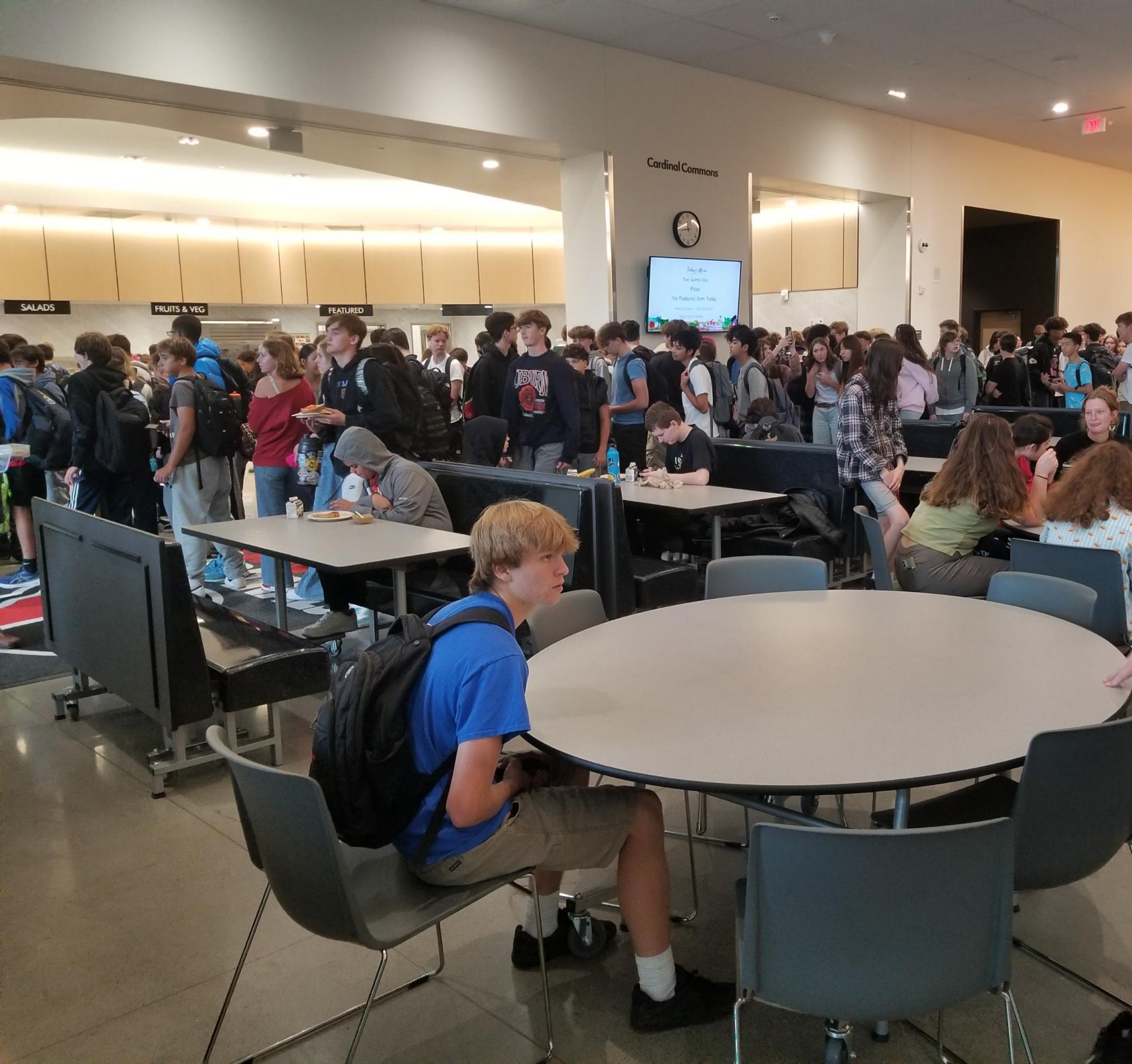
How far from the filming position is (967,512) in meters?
4.21

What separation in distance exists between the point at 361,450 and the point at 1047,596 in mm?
3117

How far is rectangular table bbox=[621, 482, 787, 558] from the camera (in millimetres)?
4906

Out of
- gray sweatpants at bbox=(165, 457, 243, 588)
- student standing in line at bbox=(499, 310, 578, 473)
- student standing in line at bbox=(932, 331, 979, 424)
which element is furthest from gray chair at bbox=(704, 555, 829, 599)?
student standing in line at bbox=(932, 331, 979, 424)

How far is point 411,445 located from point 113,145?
217 inches

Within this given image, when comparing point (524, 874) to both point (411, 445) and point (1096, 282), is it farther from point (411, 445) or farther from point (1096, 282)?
point (1096, 282)

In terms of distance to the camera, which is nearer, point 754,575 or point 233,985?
point 233,985

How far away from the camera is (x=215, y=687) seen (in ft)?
12.0

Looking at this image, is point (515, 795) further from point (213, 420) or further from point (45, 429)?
point (45, 429)

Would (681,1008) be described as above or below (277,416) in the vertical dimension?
below

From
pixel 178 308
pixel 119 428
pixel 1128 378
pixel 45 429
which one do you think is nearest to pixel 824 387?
pixel 1128 378

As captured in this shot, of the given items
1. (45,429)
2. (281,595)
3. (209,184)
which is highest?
(209,184)

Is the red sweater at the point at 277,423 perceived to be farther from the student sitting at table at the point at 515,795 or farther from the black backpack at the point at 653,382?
the student sitting at table at the point at 515,795

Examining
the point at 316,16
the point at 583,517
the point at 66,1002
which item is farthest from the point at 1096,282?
the point at 66,1002

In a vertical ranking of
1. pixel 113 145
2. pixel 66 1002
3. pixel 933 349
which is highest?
pixel 113 145
